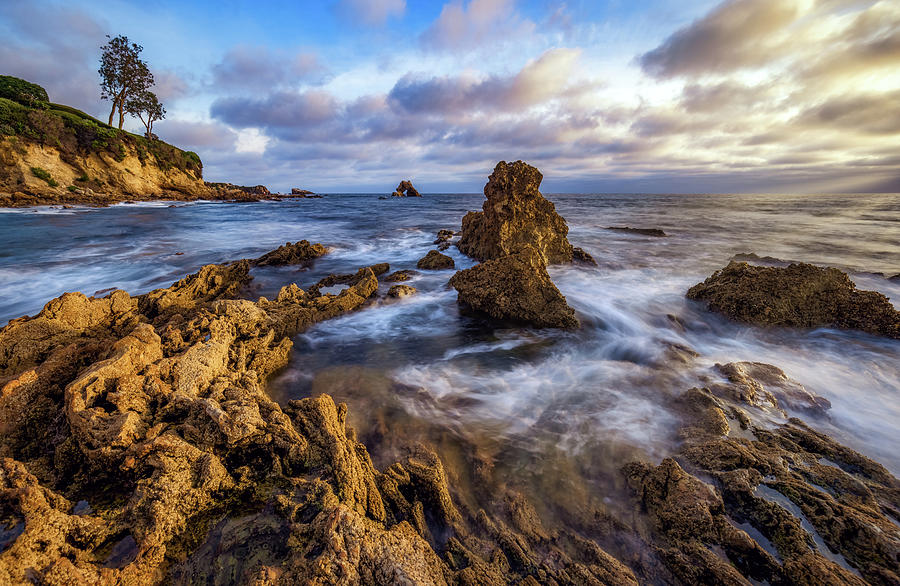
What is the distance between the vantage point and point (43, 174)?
97.5 feet

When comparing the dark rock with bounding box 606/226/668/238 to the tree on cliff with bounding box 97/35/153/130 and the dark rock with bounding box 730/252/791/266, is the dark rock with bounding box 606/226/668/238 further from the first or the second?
the tree on cliff with bounding box 97/35/153/130

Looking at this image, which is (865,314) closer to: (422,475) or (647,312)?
(647,312)

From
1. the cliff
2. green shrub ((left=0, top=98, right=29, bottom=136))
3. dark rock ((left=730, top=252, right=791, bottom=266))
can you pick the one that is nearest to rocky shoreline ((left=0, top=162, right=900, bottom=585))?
dark rock ((left=730, top=252, right=791, bottom=266))

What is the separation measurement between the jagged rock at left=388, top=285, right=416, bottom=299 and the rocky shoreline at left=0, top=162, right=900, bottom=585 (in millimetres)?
4534

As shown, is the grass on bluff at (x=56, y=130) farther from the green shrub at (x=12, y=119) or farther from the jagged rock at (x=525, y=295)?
the jagged rock at (x=525, y=295)

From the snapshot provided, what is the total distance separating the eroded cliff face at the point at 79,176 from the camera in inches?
1099

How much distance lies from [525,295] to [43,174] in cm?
4488

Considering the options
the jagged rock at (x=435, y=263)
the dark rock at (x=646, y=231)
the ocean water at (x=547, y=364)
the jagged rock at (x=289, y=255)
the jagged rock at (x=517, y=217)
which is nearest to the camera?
the ocean water at (x=547, y=364)

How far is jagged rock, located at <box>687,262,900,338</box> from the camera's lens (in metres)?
6.27

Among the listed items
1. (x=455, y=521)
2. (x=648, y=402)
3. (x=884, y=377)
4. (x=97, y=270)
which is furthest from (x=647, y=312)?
(x=97, y=270)

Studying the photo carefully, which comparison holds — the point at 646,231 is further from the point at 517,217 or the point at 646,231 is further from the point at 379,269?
the point at 379,269

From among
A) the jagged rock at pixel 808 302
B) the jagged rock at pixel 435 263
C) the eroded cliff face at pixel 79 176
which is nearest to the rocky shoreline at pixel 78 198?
the eroded cliff face at pixel 79 176

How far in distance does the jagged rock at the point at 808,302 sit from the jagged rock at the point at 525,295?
11.6 feet

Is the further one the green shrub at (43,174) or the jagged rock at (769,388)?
the green shrub at (43,174)
